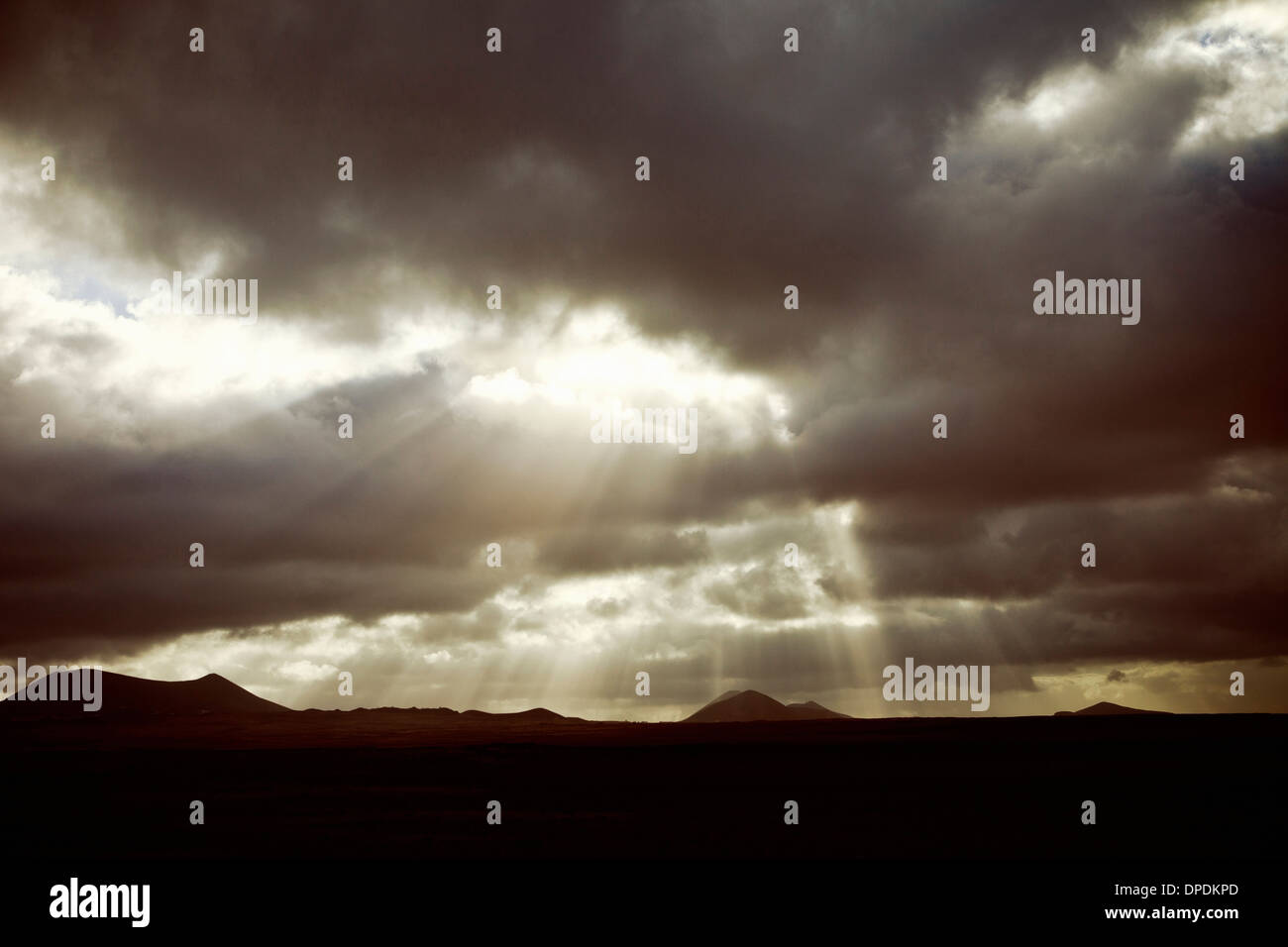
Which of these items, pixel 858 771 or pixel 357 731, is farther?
pixel 357 731

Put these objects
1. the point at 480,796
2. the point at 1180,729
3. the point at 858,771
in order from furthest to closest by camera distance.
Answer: the point at 1180,729 < the point at 858,771 < the point at 480,796

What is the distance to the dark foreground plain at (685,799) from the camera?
177 feet

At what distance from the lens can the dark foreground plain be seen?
2127 inches

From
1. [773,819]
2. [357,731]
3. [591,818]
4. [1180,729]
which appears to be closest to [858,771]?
[773,819]

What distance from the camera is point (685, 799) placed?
7081 centimetres

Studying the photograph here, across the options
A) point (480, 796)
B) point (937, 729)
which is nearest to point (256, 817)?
point (480, 796)

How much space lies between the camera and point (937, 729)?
150 metres
